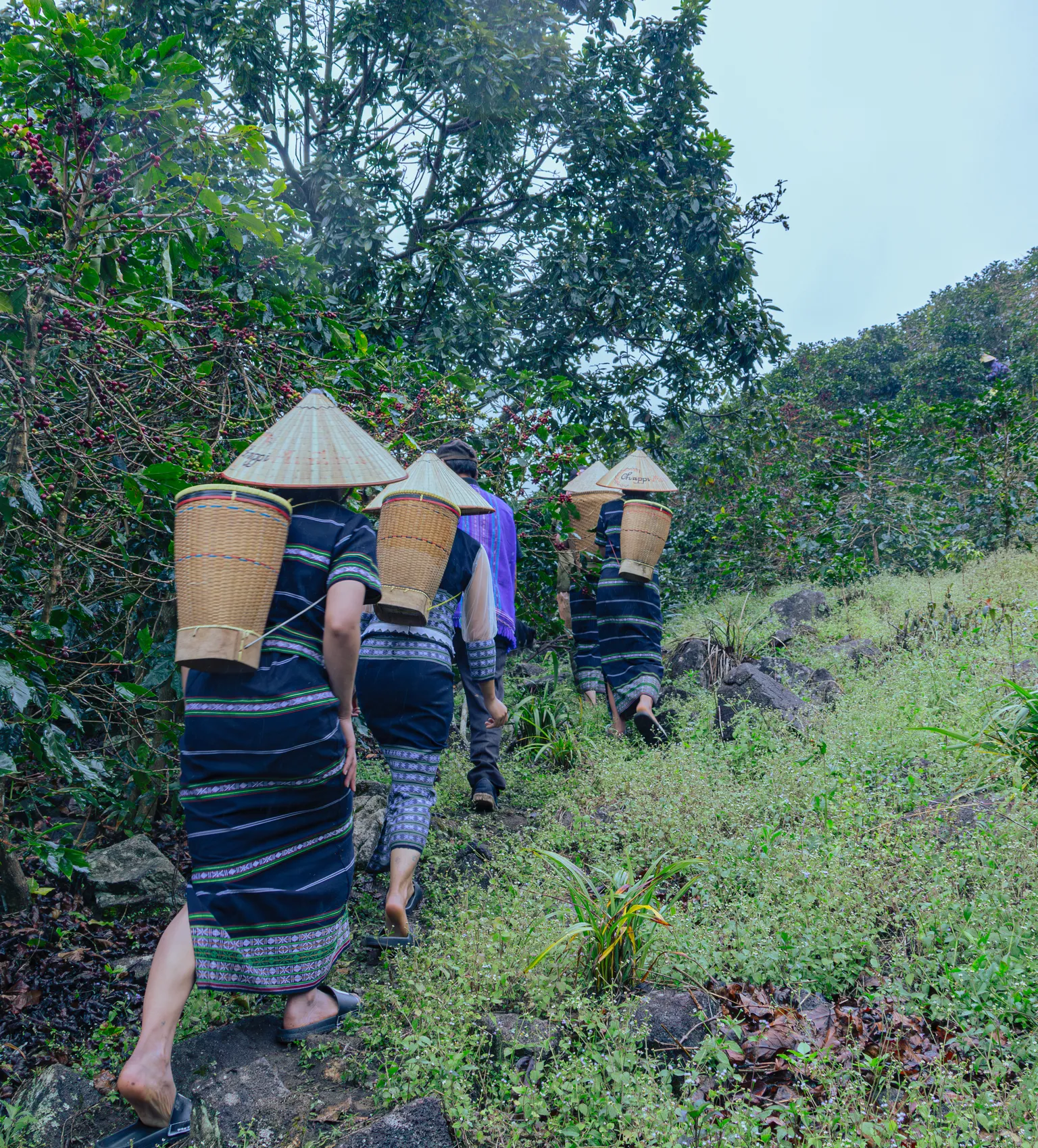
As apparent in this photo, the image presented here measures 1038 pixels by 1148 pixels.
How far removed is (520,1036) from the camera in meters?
2.36

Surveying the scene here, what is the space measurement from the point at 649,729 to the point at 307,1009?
10.4 feet

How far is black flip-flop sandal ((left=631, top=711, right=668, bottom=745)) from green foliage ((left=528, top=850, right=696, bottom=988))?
2381mm

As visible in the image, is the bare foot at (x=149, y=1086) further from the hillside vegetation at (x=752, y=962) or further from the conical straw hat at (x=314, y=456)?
the conical straw hat at (x=314, y=456)

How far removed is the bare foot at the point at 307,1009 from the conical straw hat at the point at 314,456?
58.9 inches

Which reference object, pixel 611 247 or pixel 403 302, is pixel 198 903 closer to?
pixel 403 302

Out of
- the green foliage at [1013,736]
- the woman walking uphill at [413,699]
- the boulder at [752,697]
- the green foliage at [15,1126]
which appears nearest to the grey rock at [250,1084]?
the green foliage at [15,1126]

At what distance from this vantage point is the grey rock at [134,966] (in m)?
2.97

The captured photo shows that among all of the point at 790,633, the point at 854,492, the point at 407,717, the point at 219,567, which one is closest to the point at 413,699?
the point at 407,717

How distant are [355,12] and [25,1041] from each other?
332 inches

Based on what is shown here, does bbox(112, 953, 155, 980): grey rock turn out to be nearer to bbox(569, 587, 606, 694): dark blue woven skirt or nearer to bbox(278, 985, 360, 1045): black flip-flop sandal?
bbox(278, 985, 360, 1045): black flip-flop sandal

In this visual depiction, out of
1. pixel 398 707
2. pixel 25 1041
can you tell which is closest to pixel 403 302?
pixel 398 707

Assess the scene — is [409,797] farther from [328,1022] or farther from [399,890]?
[328,1022]

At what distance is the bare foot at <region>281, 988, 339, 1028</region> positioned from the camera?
2479 mm

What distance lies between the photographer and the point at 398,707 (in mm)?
3316
